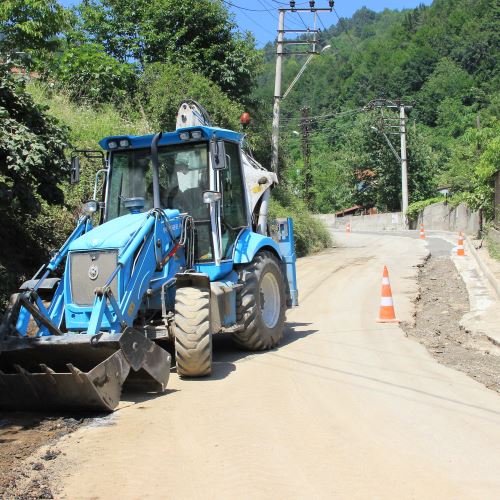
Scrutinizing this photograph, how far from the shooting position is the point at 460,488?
456 centimetres

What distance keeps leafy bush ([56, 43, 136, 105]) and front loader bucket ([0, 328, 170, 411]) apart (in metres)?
18.2

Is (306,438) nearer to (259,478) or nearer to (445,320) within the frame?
(259,478)

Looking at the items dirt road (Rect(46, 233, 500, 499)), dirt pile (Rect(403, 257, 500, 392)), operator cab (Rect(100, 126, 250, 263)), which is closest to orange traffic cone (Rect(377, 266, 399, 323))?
dirt pile (Rect(403, 257, 500, 392))

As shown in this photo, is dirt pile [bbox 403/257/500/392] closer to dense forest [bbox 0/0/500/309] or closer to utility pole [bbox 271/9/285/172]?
dense forest [bbox 0/0/500/309]

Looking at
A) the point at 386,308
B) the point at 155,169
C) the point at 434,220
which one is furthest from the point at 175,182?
the point at 434,220

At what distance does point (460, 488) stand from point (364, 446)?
99 cm

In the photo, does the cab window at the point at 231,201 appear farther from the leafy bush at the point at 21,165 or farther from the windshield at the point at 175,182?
the leafy bush at the point at 21,165

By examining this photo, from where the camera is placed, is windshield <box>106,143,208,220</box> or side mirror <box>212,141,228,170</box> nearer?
side mirror <box>212,141,228,170</box>

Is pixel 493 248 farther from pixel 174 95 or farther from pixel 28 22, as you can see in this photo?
pixel 28 22

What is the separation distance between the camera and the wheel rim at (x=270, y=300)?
9.95m

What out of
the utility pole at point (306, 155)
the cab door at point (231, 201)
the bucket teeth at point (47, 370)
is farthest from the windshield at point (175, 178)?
the utility pole at point (306, 155)

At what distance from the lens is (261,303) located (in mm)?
9867

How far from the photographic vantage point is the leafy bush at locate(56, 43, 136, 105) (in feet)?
79.0

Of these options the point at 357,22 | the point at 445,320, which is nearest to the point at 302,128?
the point at 445,320
